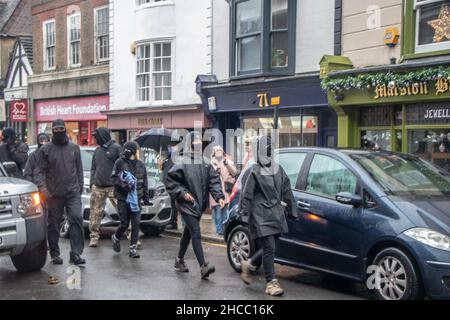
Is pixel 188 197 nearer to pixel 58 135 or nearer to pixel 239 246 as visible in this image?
pixel 239 246

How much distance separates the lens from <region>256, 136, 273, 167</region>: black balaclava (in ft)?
22.7

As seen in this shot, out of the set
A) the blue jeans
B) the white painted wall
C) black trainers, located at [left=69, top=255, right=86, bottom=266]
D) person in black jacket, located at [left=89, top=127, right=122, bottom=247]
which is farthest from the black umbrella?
black trainers, located at [left=69, top=255, right=86, bottom=266]

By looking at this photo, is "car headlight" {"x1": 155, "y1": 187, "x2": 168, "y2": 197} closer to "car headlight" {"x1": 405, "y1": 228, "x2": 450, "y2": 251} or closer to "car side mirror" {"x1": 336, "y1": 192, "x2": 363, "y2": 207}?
"car side mirror" {"x1": 336, "y1": 192, "x2": 363, "y2": 207}

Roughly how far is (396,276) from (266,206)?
1541mm

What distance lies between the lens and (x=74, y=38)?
76.0 feet

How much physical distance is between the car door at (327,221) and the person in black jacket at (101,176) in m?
4.07

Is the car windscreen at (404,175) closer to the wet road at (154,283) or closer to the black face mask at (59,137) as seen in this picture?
the wet road at (154,283)

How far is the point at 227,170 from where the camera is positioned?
464 inches

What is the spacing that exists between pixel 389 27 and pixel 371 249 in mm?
7267

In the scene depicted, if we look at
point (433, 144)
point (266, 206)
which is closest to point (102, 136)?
point (266, 206)

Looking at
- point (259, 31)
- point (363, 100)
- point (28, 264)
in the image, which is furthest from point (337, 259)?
point (259, 31)

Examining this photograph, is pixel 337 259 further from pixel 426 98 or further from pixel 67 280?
pixel 426 98

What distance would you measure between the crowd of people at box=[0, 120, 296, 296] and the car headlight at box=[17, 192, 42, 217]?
2.11 feet

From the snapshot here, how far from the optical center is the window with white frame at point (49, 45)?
24.4 metres
